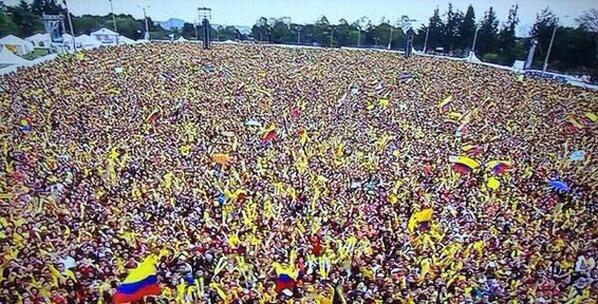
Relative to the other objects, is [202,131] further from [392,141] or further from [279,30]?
[279,30]

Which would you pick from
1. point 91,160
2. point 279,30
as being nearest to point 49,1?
point 91,160

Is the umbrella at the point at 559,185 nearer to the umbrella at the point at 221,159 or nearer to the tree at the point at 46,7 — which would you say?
the umbrella at the point at 221,159

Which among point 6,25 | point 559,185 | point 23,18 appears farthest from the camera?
point 559,185

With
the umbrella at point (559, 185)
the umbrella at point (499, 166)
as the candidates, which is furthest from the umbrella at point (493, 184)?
the umbrella at point (559, 185)

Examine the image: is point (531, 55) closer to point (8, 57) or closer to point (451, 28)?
point (451, 28)

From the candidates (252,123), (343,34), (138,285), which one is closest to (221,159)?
(252,123)

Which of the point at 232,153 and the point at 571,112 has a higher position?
the point at 571,112
